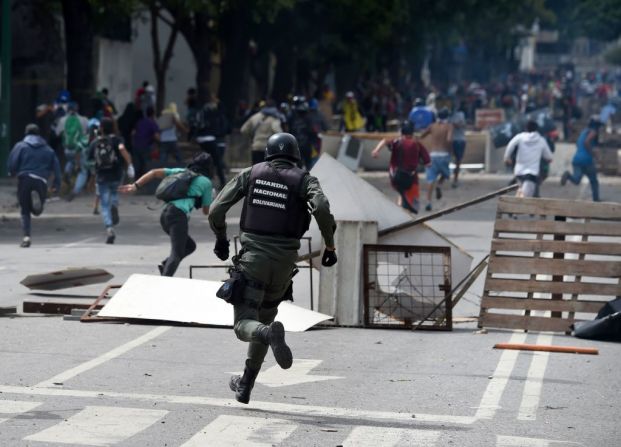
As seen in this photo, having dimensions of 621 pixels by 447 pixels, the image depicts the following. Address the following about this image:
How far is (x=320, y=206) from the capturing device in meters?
Result: 9.12

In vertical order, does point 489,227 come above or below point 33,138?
below

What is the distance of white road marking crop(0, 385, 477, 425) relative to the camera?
8984mm

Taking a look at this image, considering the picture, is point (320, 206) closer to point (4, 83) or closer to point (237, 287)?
point (237, 287)

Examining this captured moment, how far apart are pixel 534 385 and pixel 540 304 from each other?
3.06 m

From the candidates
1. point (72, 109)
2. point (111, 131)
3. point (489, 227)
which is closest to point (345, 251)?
point (111, 131)

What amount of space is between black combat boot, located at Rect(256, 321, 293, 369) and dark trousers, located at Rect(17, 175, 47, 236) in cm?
1154

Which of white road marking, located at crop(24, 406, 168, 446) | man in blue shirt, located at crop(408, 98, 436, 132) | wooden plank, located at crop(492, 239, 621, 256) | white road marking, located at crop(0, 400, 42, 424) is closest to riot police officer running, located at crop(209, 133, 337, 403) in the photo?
white road marking, located at crop(24, 406, 168, 446)

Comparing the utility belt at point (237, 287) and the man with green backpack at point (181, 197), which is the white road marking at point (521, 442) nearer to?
the utility belt at point (237, 287)

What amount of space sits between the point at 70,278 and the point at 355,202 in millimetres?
2813

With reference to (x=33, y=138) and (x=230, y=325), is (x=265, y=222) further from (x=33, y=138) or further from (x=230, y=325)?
(x=33, y=138)

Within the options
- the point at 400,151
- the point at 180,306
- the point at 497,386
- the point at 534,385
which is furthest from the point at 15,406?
the point at 400,151

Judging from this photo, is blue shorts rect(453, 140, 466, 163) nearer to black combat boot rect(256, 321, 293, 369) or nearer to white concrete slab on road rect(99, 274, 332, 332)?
white concrete slab on road rect(99, 274, 332, 332)

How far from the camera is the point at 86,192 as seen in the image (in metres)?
29.5

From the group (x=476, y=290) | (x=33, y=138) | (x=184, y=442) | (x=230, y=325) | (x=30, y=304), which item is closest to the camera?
(x=184, y=442)
